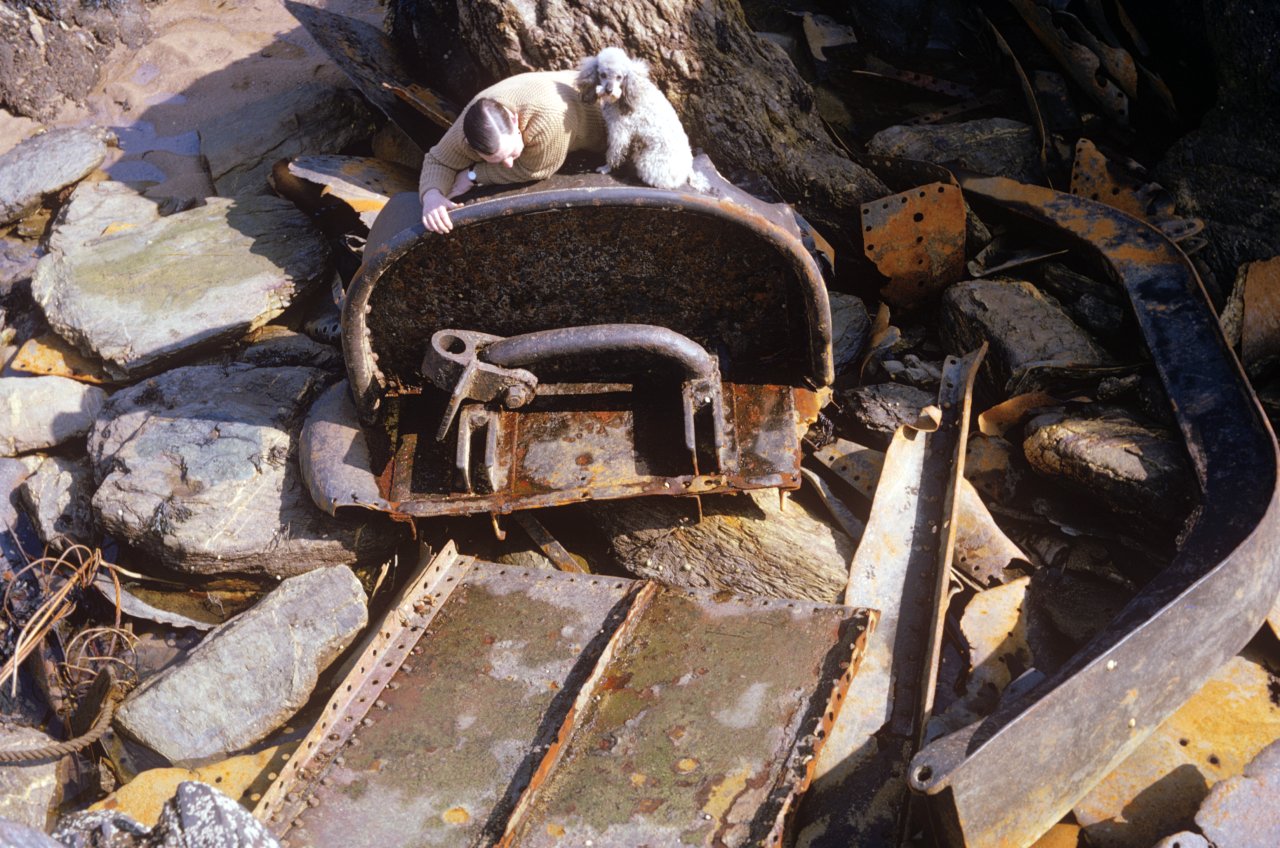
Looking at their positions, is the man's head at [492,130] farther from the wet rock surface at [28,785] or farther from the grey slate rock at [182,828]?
the wet rock surface at [28,785]

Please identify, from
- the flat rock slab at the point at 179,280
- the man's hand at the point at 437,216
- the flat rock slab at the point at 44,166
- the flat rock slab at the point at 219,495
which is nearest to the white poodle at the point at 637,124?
the man's hand at the point at 437,216

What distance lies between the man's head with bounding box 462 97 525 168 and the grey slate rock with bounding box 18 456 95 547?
231 cm

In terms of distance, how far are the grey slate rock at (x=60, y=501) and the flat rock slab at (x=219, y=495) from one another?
0.19 metres

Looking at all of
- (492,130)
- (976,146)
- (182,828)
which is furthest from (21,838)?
(976,146)

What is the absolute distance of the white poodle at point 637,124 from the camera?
336cm

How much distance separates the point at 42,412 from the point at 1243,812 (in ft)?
16.2

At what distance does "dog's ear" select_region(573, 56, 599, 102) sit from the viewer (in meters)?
3.50

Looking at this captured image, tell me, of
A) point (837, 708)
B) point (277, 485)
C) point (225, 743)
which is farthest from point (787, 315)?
point (225, 743)

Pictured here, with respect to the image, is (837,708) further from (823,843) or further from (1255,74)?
(1255,74)

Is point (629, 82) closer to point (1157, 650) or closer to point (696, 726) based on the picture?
point (696, 726)

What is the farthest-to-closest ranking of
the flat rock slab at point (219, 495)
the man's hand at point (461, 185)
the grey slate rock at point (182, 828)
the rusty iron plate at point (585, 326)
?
the flat rock slab at point (219, 495)
the man's hand at point (461, 185)
the rusty iron plate at point (585, 326)
the grey slate rock at point (182, 828)

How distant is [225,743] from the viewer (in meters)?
3.35

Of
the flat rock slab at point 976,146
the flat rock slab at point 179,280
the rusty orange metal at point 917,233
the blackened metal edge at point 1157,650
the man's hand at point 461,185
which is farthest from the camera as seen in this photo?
the flat rock slab at point 976,146

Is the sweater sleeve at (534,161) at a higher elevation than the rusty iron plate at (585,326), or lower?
higher
